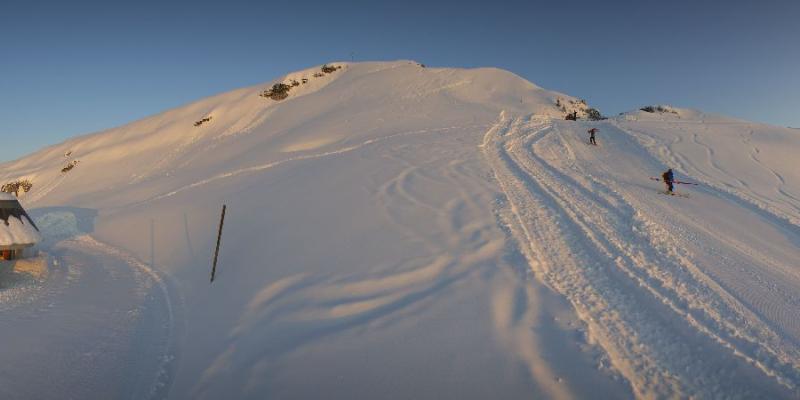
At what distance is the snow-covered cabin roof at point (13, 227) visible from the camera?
12.5 meters

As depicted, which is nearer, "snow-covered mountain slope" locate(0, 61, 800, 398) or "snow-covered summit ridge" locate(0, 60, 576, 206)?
"snow-covered mountain slope" locate(0, 61, 800, 398)

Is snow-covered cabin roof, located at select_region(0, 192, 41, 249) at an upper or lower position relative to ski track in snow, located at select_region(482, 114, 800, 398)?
upper

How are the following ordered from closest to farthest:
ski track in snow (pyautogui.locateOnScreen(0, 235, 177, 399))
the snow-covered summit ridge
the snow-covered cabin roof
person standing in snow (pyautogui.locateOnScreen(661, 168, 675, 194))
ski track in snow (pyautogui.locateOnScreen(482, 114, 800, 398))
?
ski track in snow (pyautogui.locateOnScreen(482, 114, 800, 398))
ski track in snow (pyautogui.locateOnScreen(0, 235, 177, 399))
the snow-covered cabin roof
person standing in snow (pyautogui.locateOnScreen(661, 168, 675, 194))
the snow-covered summit ridge

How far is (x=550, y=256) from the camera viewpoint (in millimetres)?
9055

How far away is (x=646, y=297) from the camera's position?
7.33 metres

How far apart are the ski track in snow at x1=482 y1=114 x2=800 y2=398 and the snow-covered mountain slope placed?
37mm

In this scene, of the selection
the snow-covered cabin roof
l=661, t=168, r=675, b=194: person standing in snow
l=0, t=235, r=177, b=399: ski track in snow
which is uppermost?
the snow-covered cabin roof

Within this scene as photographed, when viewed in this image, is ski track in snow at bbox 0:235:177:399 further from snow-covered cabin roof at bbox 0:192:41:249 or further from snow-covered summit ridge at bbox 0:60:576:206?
snow-covered summit ridge at bbox 0:60:576:206

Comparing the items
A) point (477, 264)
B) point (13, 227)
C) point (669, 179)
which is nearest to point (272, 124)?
point (13, 227)

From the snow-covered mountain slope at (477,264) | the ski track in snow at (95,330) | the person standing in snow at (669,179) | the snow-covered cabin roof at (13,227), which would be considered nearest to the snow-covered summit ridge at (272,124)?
the snow-covered mountain slope at (477,264)

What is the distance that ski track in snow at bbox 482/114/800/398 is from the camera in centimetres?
559

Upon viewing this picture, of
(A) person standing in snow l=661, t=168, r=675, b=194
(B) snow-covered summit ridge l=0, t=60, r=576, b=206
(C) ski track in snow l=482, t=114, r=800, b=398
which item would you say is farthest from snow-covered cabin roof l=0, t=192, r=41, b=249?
(A) person standing in snow l=661, t=168, r=675, b=194

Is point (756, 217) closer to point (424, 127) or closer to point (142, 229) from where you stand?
point (424, 127)

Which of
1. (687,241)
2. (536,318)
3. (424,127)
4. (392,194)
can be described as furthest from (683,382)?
(424,127)
